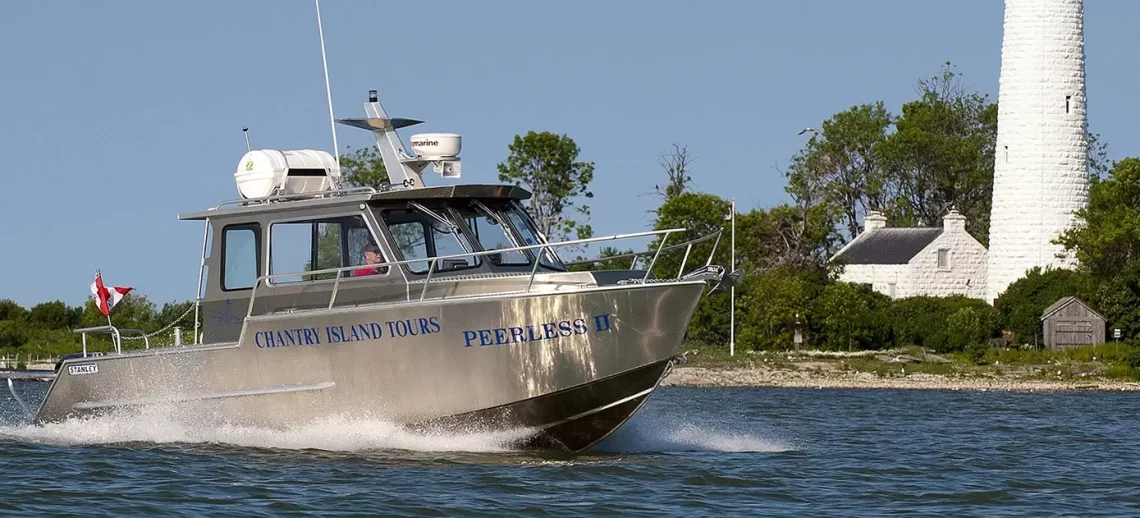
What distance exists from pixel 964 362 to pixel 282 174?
977 inches

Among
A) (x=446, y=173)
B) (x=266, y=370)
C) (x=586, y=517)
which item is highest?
(x=446, y=173)

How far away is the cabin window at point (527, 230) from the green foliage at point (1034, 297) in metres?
27.1

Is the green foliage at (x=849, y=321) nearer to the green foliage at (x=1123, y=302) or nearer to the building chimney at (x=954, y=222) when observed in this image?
the green foliage at (x=1123, y=302)

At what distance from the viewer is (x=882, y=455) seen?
63.0 feet

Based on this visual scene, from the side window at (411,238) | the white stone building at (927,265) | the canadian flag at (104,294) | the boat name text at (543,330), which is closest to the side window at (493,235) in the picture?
the side window at (411,238)

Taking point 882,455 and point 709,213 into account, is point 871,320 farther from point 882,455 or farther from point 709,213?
point 882,455

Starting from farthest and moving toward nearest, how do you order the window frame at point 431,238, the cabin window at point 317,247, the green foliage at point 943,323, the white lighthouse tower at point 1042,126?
the white lighthouse tower at point 1042,126 → the green foliage at point 943,323 → the cabin window at point 317,247 → the window frame at point 431,238

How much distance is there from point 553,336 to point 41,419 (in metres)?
6.69

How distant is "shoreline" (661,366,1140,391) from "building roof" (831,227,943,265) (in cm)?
1097

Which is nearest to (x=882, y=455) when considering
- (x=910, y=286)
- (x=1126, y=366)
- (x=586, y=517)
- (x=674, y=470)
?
(x=674, y=470)

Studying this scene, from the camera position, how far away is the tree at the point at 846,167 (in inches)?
2566

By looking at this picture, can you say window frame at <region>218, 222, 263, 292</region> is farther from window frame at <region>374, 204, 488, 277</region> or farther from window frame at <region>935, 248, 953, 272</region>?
window frame at <region>935, 248, 953, 272</region>

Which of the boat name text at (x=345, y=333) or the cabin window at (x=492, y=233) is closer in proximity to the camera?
the boat name text at (x=345, y=333)

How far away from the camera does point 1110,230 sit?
42.4m
